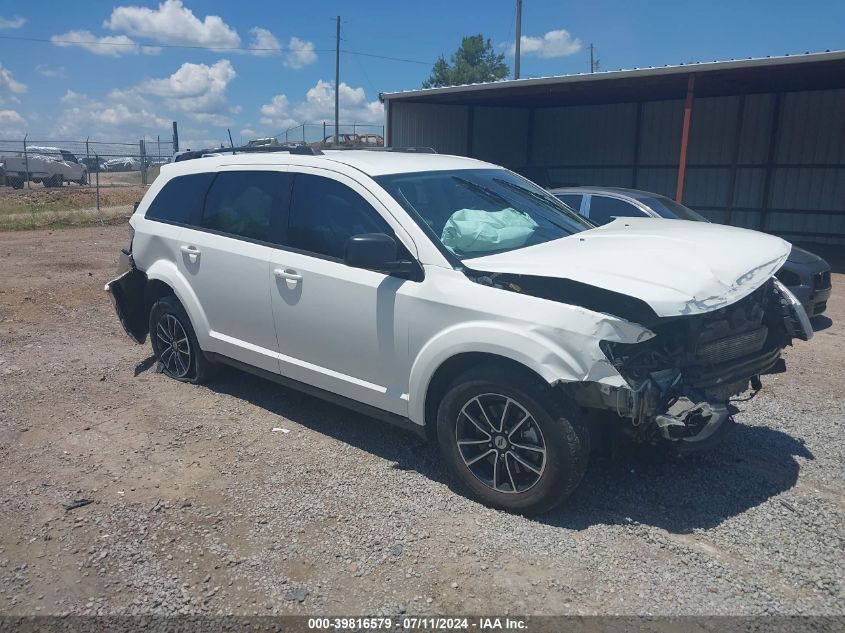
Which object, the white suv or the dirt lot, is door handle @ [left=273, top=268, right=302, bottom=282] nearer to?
the white suv

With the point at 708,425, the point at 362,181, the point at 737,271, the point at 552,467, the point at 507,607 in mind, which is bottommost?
the point at 507,607

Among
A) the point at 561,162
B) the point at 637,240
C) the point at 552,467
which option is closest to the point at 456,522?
the point at 552,467

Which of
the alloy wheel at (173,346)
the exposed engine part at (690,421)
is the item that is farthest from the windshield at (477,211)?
the alloy wheel at (173,346)

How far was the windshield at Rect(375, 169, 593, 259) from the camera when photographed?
13.8 feet

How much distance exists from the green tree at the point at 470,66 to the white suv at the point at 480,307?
6631 cm

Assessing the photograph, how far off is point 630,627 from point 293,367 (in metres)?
2.74

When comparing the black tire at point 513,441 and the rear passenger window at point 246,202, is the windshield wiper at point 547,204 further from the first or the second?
the black tire at point 513,441

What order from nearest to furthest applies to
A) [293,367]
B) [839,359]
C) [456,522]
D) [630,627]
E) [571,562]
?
1. [630,627]
2. [571,562]
3. [456,522]
4. [293,367]
5. [839,359]

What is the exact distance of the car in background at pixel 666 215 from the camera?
303 inches

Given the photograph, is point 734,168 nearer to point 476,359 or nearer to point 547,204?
point 547,204

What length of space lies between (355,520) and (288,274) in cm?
172

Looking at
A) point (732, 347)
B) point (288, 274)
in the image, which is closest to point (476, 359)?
point (732, 347)

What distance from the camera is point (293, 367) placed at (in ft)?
15.8

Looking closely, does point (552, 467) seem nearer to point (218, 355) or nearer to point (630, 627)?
point (630, 627)
